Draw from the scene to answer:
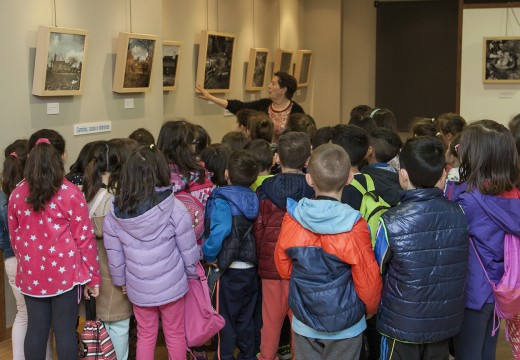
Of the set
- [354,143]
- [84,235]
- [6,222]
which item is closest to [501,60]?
[354,143]

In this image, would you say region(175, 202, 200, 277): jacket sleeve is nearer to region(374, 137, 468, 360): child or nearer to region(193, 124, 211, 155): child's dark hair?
region(193, 124, 211, 155): child's dark hair

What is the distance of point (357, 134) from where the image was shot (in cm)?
512

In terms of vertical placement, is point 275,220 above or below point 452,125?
below

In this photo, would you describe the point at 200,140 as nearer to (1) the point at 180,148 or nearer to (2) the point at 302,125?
(1) the point at 180,148

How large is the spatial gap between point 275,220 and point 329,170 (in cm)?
113

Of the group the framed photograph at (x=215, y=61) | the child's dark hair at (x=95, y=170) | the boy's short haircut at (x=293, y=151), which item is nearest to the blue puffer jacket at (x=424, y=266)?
the boy's short haircut at (x=293, y=151)

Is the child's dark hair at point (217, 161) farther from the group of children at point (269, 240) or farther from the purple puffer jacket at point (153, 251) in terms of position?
the purple puffer jacket at point (153, 251)

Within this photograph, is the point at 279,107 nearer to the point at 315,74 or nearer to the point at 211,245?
the point at 211,245

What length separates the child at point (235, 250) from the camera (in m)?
5.01

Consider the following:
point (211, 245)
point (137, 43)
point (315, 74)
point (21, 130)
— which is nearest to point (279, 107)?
point (137, 43)

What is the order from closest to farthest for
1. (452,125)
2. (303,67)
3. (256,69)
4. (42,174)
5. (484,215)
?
(484,215)
(42,174)
(452,125)
(256,69)
(303,67)

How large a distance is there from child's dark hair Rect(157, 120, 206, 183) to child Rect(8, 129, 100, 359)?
88 centimetres

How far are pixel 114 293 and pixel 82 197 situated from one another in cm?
78

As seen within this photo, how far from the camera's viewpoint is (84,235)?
4.61m
